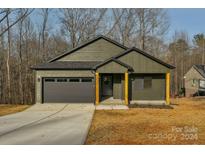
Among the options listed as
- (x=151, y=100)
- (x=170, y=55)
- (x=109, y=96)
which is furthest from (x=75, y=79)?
(x=170, y=55)

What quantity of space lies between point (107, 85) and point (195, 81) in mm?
20880

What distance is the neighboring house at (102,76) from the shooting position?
21078 mm

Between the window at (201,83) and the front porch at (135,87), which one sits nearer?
the front porch at (135,87)

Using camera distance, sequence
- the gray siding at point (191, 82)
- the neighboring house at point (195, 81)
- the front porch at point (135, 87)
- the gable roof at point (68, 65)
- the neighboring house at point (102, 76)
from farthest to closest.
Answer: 1. the gray siding at point (191, 82)
2. the neighboring house at point (195, 81)
3. the front porch at point (135, 87)
4. the gable roof at point (68, 65)
5. the neighboring house at point (102, 76)

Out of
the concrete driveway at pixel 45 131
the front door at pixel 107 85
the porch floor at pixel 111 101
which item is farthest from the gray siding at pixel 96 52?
the concrete driveway at pixel 45 131

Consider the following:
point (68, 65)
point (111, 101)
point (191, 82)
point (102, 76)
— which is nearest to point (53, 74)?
point (68, 65)

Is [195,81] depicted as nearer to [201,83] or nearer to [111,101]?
[201,83]

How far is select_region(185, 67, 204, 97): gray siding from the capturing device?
3893 centimetres

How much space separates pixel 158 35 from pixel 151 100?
73.3 feet

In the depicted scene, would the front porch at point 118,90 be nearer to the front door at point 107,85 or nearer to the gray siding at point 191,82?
the front door at point 107,85

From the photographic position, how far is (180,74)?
49938 mm

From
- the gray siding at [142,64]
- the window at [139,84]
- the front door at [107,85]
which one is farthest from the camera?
the front door at [107,85]

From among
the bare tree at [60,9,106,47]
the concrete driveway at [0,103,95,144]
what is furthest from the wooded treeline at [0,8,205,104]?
the concrete driveway at [0,103,95,144]
